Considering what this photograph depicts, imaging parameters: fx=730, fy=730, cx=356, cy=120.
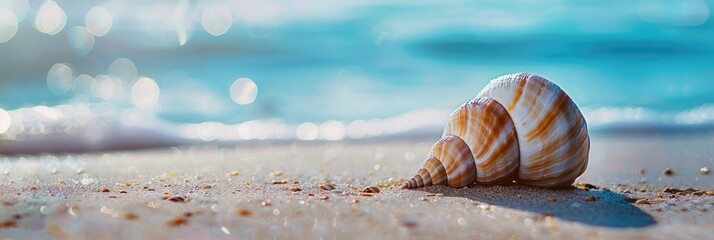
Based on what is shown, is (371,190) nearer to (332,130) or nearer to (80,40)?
(332,130)

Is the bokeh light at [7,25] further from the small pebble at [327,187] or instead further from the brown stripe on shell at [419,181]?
the brown stripe on shell at [419,181]

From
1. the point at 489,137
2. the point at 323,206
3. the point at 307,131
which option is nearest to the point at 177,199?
the point at 323,206

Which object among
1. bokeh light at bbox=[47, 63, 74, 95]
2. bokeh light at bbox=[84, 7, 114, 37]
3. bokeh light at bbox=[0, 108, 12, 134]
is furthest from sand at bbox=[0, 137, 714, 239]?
bokeh light at bbox=[84, 7, 114, 37]

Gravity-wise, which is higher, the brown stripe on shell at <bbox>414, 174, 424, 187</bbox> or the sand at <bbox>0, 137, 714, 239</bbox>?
the brown stripe on shell at <bbox>414, 174, 424, 187</bbox>

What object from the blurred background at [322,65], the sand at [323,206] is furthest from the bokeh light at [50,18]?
the sand at [323,206]

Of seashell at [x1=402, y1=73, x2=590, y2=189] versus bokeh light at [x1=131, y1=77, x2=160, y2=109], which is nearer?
seashell at [x1=402, y1=73, x2=590, y2=189]

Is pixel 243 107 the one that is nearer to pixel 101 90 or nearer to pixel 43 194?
pixel 101 90

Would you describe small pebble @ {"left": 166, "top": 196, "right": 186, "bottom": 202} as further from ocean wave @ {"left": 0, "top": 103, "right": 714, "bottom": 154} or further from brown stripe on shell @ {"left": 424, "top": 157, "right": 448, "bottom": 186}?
ocean wave @ {"left": 0, "top": 103, "right": 714, "bottom": 154}
